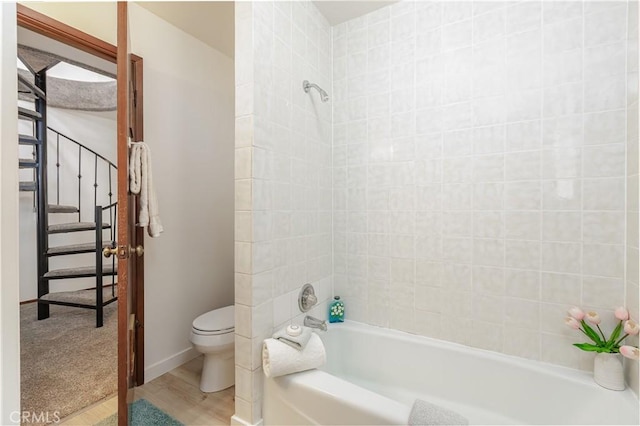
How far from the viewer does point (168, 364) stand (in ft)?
6.79

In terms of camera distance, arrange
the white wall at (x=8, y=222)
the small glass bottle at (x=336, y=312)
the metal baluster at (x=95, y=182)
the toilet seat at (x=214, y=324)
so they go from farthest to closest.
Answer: the metal baluster at (x=95, y=182) < the small glass bottle at (x=336, y=312) < the toilet seat at (x=214, y=324) < the white wall at (x=8, y=222)

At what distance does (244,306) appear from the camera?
1.41 meters

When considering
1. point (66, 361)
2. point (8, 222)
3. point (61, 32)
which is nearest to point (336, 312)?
point (8, 222)

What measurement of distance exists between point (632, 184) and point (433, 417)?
127cm

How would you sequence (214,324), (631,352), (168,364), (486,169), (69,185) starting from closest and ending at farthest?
1. (631,352)
2. (486,169)
3. (214,324)
4. (168,364)
5. (69,185)

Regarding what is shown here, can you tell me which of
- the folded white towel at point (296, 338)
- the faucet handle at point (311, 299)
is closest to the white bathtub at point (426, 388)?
the folded white towel at point (296, 338)

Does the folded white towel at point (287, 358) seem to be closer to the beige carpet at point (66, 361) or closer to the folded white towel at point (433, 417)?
the folded white towel at point (433, 417)

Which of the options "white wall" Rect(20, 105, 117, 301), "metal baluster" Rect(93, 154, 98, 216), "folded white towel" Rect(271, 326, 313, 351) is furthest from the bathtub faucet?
"metal baluster" Rect(93, 154, 98, 216)

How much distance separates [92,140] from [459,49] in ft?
15.2

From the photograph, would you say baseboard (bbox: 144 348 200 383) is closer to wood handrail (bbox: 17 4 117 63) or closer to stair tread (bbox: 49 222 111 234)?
stair tread (bbox: 49 222 111 234)

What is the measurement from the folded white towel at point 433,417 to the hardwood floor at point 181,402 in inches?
43.2

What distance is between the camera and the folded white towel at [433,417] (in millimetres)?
981
